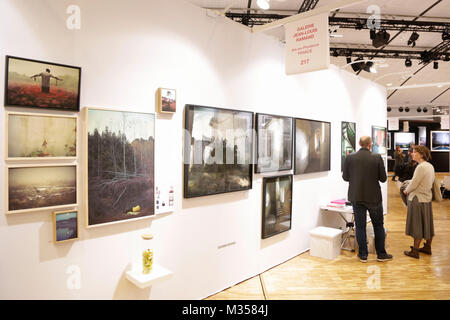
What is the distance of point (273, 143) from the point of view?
167 inches

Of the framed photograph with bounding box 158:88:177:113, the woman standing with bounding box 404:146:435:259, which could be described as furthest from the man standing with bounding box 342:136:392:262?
the framed photograph with bounding box 158:88:177:113

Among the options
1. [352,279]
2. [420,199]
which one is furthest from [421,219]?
[352,279]

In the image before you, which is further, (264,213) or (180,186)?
(264,213)

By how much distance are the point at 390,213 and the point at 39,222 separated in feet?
26.1

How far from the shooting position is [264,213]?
4.16m

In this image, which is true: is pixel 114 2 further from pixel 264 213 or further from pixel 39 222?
pixel 264 213

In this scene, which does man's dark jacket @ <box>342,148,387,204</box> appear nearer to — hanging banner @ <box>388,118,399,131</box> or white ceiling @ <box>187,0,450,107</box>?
white ceiling @ <box>187,0,450,107</box>

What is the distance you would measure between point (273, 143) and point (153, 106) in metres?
1.89

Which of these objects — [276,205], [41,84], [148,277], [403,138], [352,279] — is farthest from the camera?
[403,138]

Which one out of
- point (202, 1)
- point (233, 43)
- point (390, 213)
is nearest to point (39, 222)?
point (233, 43)

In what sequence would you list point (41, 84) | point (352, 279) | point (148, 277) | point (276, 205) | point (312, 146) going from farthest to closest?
1. point (312, 146)
2. point (276, 205)
3. point (352, 279)
4. point (148, 277)
5. point (41, 84)

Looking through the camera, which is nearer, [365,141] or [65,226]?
[65,226]

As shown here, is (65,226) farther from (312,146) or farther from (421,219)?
(421,219)

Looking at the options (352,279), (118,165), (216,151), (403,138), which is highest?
(403,138)
